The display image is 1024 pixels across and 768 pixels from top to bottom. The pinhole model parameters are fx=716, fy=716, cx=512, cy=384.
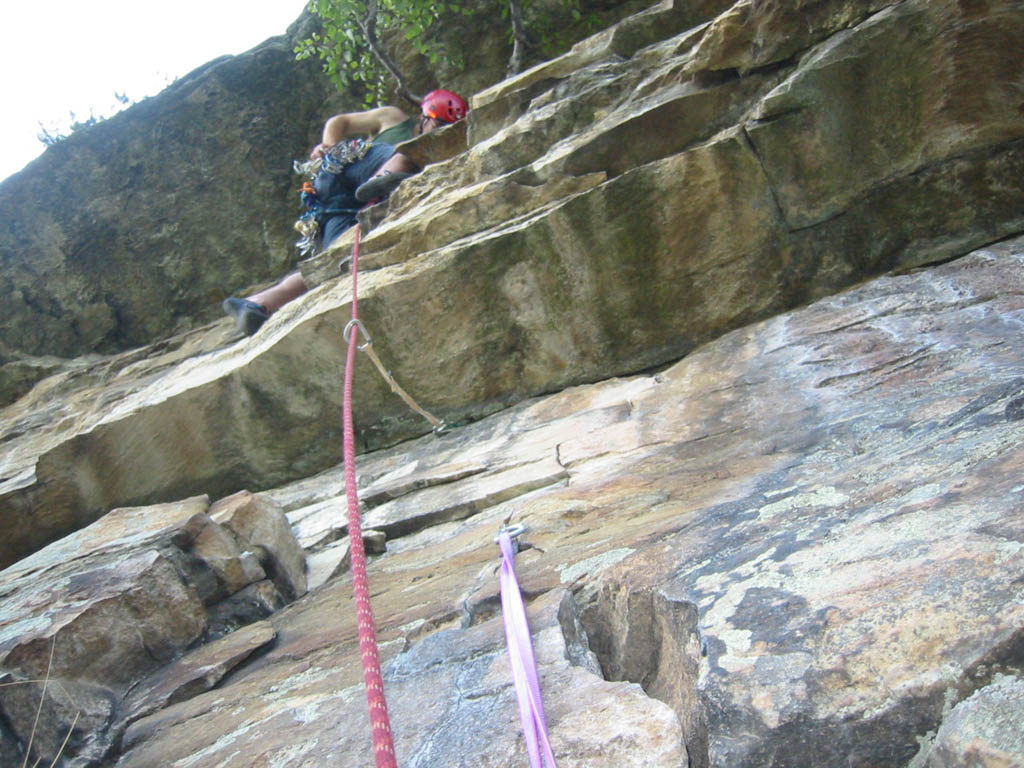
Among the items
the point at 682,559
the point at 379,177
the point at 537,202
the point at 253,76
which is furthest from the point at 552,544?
the point at 253,76

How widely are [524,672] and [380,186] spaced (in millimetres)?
5005

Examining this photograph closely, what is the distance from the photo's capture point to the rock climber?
5.79m

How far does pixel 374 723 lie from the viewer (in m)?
1.33

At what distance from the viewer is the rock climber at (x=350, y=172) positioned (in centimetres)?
579

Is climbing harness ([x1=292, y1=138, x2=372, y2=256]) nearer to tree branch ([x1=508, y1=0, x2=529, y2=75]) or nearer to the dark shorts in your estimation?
the dark shorts

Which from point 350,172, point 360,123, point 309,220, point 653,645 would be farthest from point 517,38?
point 653,645

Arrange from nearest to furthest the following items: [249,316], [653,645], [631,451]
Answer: [653,645]
[631,451]
[249,316]

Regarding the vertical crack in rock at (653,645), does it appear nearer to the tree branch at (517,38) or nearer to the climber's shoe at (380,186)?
the climber's shoe at (380,186)

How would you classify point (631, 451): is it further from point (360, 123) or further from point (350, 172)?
point (360, 123)

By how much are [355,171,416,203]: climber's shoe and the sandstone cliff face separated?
0.67 m

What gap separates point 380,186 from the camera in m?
5.83

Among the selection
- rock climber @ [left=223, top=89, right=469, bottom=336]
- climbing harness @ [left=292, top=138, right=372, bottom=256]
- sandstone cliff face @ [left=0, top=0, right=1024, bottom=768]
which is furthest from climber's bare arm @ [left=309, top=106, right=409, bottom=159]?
sandstone cliff face @ [left=0, top=0, right=1024, bottom=768]

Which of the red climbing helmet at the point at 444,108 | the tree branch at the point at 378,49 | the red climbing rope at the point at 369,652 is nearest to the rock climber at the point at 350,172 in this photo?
the red climbing helmet at the point at 444,108

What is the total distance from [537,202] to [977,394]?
2486 millimetres
